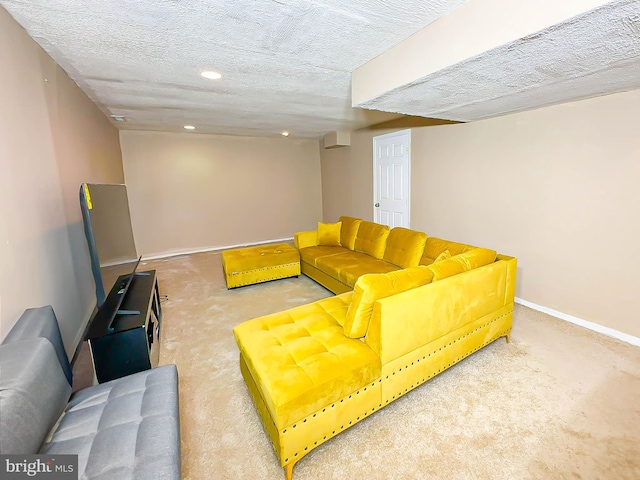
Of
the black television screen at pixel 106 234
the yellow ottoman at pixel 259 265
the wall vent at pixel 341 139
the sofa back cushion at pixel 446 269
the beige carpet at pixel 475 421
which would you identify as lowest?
the beige carpet at pixel 475 421

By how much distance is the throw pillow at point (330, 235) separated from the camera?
14.4 ft

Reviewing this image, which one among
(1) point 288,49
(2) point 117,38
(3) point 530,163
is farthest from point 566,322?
(2) point 117,38

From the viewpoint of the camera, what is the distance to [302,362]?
1563mm

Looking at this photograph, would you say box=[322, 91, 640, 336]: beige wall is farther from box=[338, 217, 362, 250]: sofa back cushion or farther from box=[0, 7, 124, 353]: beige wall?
box=[0, 7, 124, 353]: beige wall

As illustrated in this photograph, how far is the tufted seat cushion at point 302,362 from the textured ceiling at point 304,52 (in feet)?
5.65

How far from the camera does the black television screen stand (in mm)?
1914

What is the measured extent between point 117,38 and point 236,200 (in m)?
4.39

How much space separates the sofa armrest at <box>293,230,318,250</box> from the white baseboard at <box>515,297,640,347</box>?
2698 mm

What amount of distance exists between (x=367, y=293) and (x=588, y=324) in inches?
97.1

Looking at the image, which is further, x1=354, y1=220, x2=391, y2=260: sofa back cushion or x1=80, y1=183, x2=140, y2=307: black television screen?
x1=354, y1=220, x2=391, y2=260: sofa back cushion

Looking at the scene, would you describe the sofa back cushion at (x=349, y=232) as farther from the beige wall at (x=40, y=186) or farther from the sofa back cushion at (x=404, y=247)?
the beige wall at (x=40, y=186)

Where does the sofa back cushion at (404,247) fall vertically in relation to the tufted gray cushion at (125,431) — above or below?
above

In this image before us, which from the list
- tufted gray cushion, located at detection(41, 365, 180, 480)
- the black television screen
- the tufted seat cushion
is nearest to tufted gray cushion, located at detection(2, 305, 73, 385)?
tufted gray cushion, located at detection(41, 365, 180, 480)

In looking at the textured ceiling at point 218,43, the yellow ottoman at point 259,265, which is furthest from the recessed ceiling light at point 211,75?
the yellow ottoman at point 259,265
